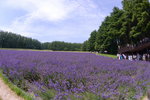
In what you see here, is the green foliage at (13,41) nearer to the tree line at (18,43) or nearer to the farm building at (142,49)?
the tree line at (18,43)

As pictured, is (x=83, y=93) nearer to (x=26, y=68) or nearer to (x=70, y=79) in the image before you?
(x=70, y=79)

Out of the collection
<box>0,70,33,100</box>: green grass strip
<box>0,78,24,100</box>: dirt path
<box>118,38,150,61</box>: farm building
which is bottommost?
<box>0,78,24,100</box>: dirt path

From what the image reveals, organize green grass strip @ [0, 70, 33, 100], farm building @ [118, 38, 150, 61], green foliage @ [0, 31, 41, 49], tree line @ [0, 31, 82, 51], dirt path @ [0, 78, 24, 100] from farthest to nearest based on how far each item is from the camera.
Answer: tree line @ [0, 31, 82, 51]
green foliage @ [0, 31, 41, 49]
farm building @ [118, 38, 150, 61]
dirt path @ [0, 78, 24, 100]
green grass strip @ [0, 70, 33, 100]

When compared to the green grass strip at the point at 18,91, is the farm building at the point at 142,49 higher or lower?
higher

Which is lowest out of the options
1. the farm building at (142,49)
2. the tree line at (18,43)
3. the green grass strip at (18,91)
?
the green grass strip at (18,91)

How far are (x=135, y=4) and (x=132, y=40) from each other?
5.25 meters

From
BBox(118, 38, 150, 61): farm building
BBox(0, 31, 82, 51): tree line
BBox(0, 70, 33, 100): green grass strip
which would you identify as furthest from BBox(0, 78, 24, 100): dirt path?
BBox(0, 31, 82, 51): tree line

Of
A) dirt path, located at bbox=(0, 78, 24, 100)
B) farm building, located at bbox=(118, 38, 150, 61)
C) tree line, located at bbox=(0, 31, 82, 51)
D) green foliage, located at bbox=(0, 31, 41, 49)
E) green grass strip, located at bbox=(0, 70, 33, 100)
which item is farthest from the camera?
tree line, located at bbox=(0, 31, 82, 51)

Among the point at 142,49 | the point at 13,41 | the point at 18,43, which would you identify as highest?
the point at 13,41

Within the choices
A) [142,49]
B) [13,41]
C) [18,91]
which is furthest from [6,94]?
[13,41]

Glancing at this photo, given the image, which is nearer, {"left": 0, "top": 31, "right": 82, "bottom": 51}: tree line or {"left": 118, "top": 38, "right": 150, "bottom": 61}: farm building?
{"left": 118, "top": 38, "right": 150, "bottom": 61}: farm building

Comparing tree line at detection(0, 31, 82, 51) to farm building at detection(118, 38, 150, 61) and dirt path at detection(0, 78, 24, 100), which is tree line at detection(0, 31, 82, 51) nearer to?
farm building at detection(118, 38, 150, 61)

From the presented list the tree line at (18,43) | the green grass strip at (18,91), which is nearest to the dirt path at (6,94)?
the green grass strip at (18,91)

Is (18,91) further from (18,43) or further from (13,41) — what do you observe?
(18,43)
